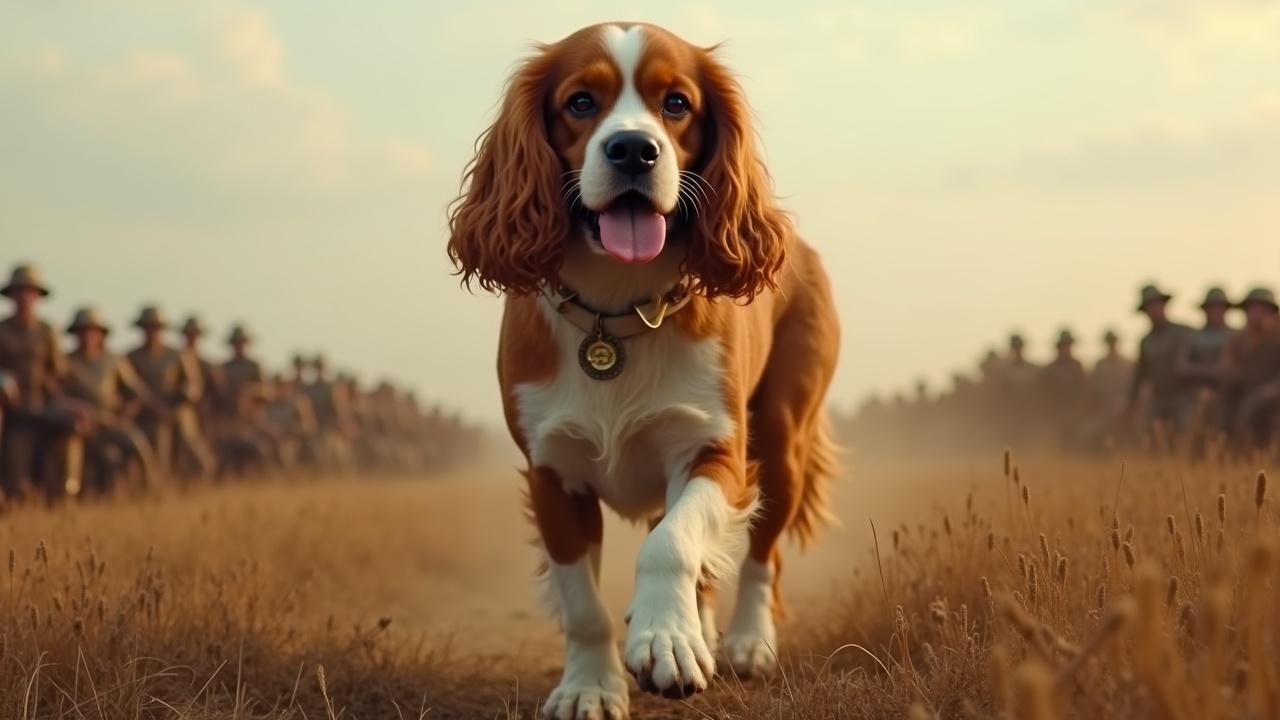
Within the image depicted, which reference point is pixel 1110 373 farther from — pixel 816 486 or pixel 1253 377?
pixel 816 486

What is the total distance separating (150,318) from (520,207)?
14650mm

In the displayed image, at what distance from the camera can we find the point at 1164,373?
1677 cm

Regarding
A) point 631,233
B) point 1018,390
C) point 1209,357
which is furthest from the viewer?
point 1018,390

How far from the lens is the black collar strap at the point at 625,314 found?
4531mm

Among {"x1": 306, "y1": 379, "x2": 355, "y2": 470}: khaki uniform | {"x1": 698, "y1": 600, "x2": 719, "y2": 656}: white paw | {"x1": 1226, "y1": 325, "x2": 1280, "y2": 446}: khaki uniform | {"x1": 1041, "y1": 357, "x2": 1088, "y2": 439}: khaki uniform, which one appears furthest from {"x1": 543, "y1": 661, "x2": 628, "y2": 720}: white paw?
{"x1": 306, "y1": 379, "x2": 355, "y2": 470}: khaki uniform

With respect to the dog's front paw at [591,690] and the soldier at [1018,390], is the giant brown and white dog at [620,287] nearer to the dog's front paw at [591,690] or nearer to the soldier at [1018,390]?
the dog's front paw at [591,690]

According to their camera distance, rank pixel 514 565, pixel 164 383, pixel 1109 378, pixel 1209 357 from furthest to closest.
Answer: pixel 1109 378 < pixel 164 383 < pixel 1209 357 < pixel 514 565

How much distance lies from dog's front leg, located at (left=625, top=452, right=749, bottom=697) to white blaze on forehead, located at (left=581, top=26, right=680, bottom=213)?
0.95 metres

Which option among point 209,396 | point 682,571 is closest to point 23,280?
point 209,396

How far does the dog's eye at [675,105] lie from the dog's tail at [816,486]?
235 cm

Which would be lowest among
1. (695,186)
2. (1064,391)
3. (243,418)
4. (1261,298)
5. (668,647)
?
(243,418)

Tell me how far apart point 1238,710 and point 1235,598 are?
4.72ft

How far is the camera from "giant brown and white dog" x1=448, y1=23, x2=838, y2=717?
13.7 ft

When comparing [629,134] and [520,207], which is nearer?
[629,134]
